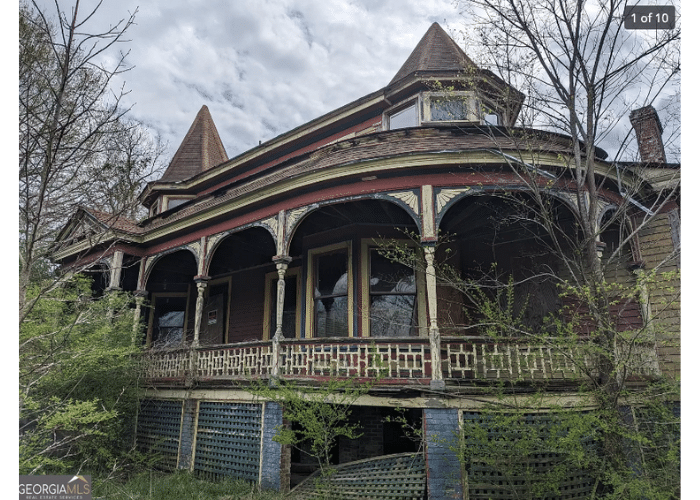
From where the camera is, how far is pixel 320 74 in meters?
7.38

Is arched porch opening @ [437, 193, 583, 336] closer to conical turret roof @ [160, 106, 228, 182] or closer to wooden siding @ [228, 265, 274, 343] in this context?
wooden siding @ [228, 265, 274, 343]

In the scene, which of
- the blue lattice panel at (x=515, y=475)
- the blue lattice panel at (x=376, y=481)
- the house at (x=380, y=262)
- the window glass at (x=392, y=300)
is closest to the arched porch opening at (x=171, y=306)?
the house at (x=380, y=262)

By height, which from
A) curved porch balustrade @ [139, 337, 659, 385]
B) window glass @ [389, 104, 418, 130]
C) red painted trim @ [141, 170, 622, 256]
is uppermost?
window glass @ [389, 104, 418, 130]

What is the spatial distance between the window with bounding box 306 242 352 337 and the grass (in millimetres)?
3470

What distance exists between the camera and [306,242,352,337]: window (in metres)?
9.78

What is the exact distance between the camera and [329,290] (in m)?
10.1

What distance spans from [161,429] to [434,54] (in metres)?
11.2

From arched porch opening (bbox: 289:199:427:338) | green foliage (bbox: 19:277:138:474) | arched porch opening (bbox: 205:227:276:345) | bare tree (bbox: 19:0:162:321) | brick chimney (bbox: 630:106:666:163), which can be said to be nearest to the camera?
bare tree (bbox: 19:0:162:321)

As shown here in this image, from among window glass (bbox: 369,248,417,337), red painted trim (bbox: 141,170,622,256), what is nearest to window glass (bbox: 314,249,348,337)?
window glass (bbox: 369,248,417,337)

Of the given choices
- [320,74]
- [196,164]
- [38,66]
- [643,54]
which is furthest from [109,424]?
[196,164]

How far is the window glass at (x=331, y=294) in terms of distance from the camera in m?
9.83

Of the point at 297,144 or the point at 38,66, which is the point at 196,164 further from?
the point at 38,66
